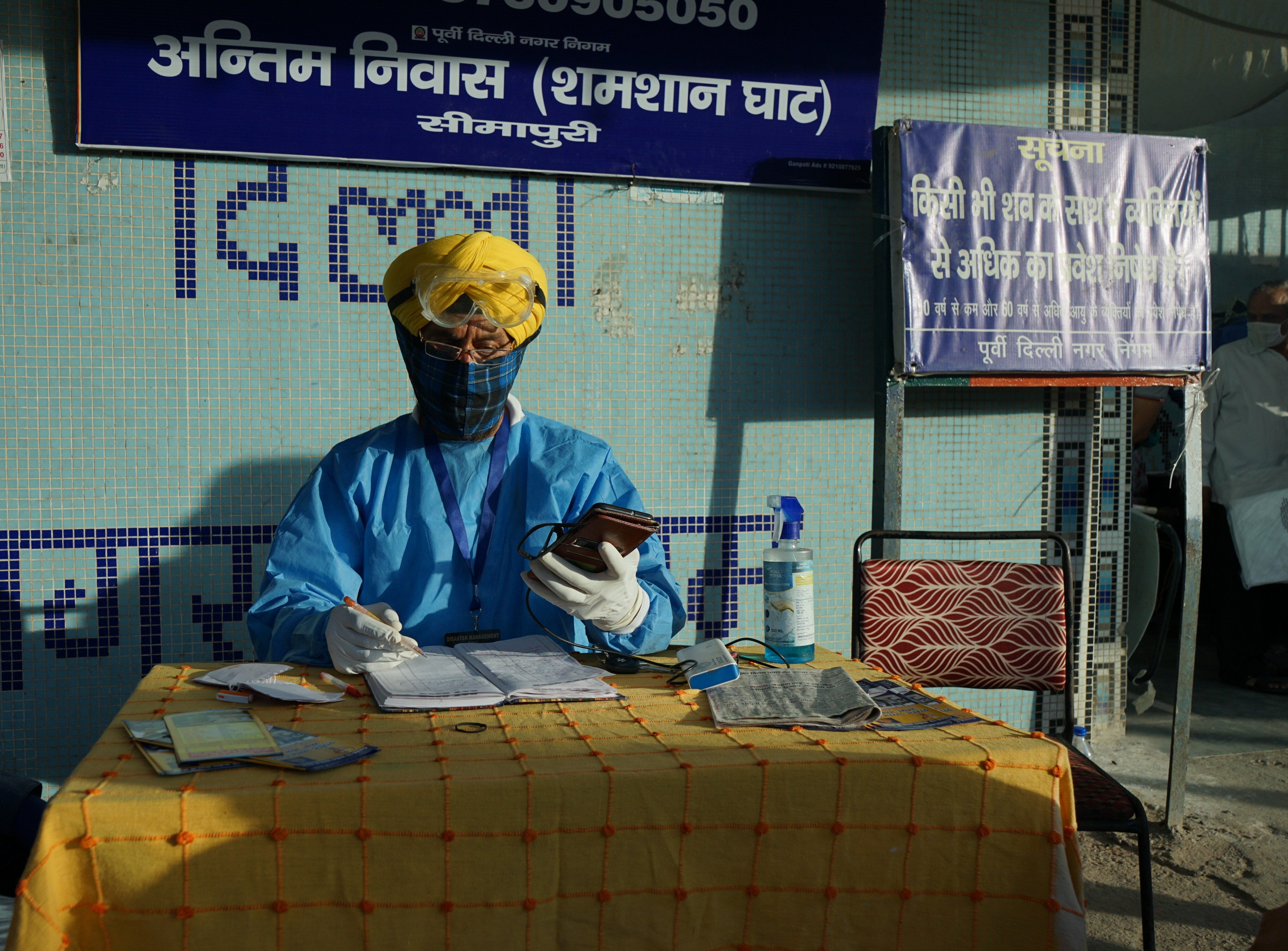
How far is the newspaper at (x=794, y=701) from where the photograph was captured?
154cm

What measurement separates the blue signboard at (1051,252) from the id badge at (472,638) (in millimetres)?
1910

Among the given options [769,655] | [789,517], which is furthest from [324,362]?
[769,655]

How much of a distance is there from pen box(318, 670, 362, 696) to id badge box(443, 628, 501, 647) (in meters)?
0.28

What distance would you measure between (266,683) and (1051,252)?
9.94 ft

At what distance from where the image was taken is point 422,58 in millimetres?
3242

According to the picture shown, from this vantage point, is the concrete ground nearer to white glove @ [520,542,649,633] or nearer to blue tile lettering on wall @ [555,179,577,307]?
white glove @ [520,542,649,633]

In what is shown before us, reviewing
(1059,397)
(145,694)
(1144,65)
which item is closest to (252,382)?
(145,694)

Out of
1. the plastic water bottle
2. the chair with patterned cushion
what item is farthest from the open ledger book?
the plastic water bottle

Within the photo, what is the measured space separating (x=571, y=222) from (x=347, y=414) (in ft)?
3.51

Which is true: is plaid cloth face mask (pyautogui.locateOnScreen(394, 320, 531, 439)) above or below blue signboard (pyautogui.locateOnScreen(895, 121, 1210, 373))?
below

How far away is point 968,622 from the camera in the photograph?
255 cm

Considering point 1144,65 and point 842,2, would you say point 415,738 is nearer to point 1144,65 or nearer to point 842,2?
point 842,2

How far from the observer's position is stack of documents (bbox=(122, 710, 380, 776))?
1.30 meters

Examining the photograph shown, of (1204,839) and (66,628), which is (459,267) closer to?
(66,628)
